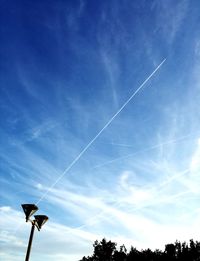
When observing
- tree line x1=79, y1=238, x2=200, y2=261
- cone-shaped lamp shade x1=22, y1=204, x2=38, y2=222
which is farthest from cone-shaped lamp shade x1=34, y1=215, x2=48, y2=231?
tree line x1=79, y1=238, x2=200, y2=261

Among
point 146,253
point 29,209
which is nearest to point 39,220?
point 29,209

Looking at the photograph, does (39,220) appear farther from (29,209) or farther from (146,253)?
(146,253)

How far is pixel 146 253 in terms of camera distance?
338 feet

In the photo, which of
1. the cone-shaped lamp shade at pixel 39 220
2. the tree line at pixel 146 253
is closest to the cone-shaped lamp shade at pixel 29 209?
the cone-shaped lamp shade at pixel 39 220

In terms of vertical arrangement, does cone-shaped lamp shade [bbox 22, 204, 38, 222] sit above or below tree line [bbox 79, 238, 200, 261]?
below

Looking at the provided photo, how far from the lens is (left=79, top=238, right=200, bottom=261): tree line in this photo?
296 ft

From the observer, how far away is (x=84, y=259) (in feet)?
414

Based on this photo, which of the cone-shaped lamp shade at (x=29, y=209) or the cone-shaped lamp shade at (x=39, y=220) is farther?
the cone-shaped lamp shade at (x=39, y=220)

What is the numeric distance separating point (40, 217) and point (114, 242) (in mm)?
114656

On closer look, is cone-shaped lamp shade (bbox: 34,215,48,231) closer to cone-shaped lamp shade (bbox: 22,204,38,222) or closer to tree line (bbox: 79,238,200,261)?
cone-shaped lamp shade (bbox: 22,204,38,222)

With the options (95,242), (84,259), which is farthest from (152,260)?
(84,259)

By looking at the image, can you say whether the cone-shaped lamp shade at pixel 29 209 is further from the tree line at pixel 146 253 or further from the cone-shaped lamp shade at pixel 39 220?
the tree line at pixel 146 253

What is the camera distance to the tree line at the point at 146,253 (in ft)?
296

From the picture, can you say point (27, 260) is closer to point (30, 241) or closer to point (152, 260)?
point (30, 241)
